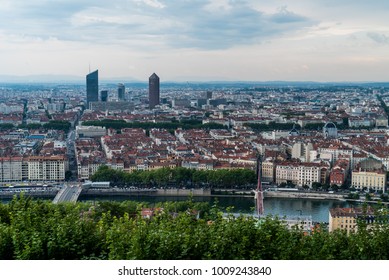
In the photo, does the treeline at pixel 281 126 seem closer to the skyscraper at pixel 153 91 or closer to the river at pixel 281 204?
the skyscraper at pixel 153 91

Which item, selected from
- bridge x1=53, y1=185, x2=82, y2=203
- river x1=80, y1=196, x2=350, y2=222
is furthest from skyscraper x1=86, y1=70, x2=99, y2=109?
river x1=80, y1=196, x2=350, y2=222

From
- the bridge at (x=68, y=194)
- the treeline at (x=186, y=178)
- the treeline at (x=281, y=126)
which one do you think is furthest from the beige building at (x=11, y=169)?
the treeline at (x=281, y=126)

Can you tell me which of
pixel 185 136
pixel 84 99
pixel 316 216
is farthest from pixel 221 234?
pixel 84 99

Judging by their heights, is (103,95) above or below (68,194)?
above

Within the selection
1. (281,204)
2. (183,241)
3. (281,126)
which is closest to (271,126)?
(281,126)

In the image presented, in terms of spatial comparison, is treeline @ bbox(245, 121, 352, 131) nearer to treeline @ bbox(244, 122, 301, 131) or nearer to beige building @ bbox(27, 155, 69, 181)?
treeline @ bbox(244, 122, 301, 131)

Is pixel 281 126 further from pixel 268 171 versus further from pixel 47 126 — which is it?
pixel 268 171
